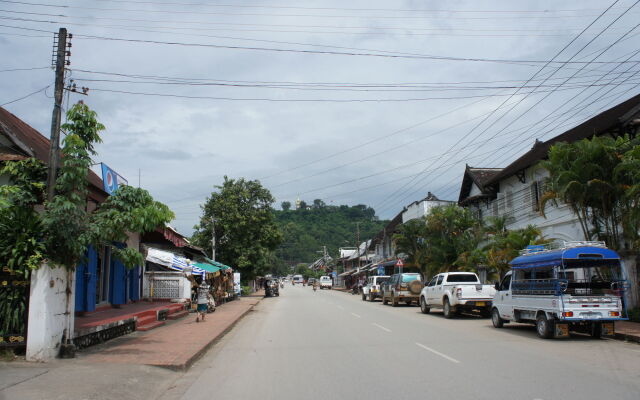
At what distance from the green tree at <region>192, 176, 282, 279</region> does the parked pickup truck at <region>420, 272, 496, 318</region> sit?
874 inches

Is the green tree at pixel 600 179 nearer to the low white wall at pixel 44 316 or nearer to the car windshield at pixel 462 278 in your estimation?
the car windshield at pixel 462 278

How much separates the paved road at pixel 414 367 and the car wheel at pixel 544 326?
0.34m

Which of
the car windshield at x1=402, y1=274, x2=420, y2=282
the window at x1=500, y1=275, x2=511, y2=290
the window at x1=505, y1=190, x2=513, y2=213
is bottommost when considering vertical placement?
the window at x1=500, y1=275, x2=511, y2=290

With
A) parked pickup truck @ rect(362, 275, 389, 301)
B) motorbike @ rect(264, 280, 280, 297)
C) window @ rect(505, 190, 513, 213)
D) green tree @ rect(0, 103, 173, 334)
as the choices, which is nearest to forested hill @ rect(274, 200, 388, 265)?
motorbike @ rect(264, 280, 280, 297)

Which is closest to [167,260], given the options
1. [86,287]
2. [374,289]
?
[86,287]

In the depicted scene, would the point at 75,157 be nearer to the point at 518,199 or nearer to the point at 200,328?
the point at 200,328

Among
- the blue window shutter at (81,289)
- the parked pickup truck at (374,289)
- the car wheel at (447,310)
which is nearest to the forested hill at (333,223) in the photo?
the parked pickup truck at (374,289)

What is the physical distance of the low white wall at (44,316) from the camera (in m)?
9.64

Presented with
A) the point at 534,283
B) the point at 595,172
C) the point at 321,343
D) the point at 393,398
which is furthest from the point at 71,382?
the point at 595,172

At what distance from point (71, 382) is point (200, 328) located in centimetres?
915

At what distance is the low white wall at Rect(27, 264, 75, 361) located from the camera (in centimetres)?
964

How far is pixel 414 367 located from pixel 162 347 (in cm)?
604

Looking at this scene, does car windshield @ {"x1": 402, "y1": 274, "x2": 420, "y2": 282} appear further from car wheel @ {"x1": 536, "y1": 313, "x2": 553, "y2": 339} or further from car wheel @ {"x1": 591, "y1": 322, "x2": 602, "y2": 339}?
car wheel @ {"x1": 591, "y1": 322, "x2": 602, "y2": 339}

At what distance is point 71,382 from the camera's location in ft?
26.1
